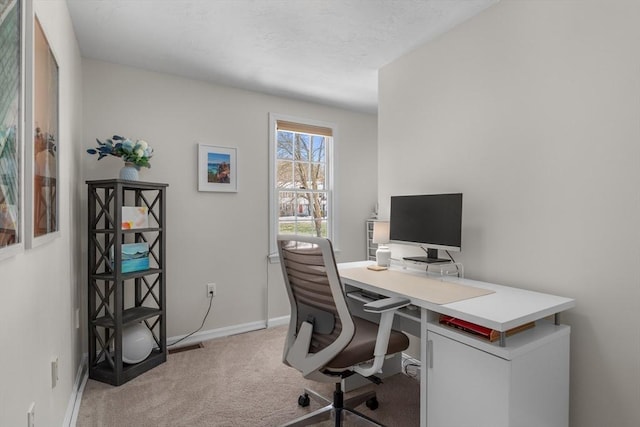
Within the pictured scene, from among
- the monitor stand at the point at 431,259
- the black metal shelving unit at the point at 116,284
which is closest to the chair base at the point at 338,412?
the monitor stand at the point at 431,259

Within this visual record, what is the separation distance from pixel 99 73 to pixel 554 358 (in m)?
3.60

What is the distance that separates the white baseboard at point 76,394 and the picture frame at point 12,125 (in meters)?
1.41

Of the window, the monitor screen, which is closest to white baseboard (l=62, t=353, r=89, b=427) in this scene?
the window

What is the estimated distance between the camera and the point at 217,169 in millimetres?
3273

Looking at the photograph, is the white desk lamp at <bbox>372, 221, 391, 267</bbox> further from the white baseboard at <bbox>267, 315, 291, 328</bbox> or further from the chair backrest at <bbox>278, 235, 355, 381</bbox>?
the white baseboard at <bbox>267, 315, 291, 328</bbox>

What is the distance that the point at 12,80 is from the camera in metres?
0.95

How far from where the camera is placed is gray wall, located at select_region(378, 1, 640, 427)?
1.58 meters

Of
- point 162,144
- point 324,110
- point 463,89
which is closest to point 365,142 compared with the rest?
point 324,110

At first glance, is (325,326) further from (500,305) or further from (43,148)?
(43,148)

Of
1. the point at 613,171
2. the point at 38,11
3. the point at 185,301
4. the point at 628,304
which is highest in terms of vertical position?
the point at 38,11

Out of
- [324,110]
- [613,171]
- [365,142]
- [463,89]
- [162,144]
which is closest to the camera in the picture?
[613,171]

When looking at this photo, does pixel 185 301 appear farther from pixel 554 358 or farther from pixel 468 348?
pixel 554 358

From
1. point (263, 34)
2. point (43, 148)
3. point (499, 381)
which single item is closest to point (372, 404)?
point (499, 381)

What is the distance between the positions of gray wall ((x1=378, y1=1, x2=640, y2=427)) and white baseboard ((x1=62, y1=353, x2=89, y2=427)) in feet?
8.27
